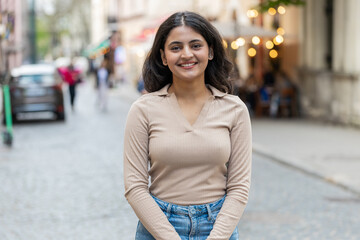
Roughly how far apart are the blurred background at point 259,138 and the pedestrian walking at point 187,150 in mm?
306

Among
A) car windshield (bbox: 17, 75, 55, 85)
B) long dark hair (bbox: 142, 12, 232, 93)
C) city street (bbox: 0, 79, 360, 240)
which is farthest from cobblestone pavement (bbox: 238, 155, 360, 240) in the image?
car windshield (bbox: 17, 75, 55, 85)

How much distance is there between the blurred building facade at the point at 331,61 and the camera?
17.9 meters

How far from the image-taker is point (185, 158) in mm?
2789

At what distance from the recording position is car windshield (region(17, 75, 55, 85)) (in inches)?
842

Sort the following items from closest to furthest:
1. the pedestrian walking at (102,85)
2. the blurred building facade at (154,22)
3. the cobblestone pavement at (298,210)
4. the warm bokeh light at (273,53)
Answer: the cobblestone pavement at (298,210)
the blurred building facade at (154,22)
the warm bokeh light at (273,53)
the pedestrian walking at (102,85)

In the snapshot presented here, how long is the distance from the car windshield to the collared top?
1897 centimetres

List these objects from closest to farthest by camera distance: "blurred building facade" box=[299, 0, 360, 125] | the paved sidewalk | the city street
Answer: the city street → the paved sidewalk → "blurred building facade" box=[299, 0, 360, 125]

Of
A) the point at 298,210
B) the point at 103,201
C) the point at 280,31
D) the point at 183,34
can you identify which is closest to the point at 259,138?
the point at 103,201

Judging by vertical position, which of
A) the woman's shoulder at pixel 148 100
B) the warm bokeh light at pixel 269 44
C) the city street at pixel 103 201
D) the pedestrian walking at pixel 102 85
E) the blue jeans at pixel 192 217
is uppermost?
the woman's shoulder at pixel 148 100

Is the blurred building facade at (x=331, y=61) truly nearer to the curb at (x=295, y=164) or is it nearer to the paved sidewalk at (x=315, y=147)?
the paved sidewalk at (x=315, y=147)

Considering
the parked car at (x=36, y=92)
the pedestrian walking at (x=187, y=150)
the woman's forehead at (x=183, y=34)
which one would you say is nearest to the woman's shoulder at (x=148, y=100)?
the pedestrian walking at (x=187, y=150)

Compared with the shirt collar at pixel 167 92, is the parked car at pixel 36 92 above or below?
below

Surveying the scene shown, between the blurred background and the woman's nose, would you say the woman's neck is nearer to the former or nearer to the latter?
the woman's nose

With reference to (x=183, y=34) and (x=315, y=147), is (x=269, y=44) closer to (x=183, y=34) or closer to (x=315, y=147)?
(x=315, y=147)
